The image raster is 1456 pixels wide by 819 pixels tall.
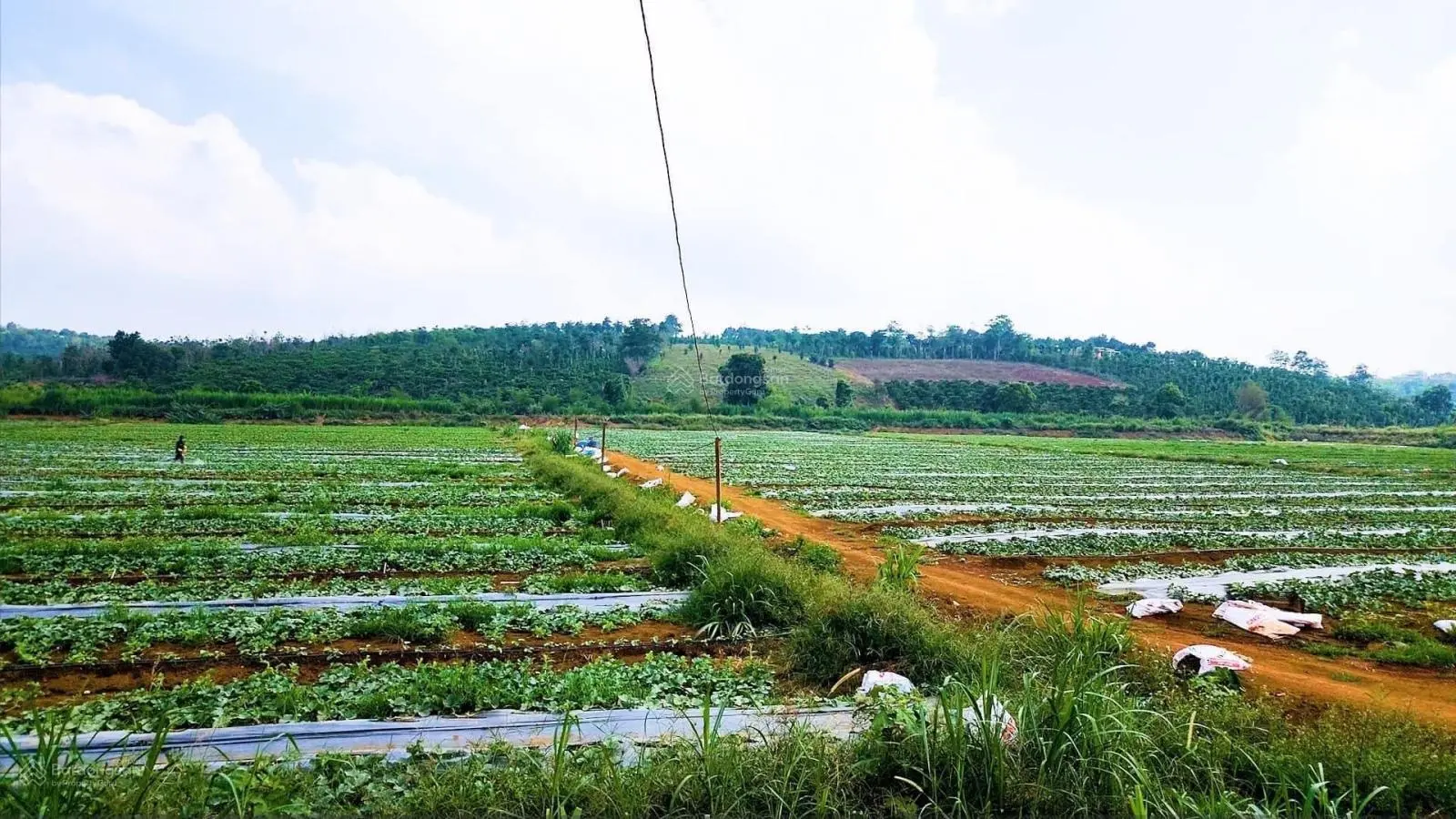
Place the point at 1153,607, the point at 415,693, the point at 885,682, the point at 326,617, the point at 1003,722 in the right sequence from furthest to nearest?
the point at 1153,607, the point at 326,617, the point at 885,682, the point at 415,693, the point at 1003,722

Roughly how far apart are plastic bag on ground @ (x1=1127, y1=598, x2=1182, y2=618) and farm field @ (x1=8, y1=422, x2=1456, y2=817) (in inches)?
84.5

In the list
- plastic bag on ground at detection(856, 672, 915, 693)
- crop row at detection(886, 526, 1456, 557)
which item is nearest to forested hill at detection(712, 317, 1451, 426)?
crop row at detection(886, 526, 1456, 557)

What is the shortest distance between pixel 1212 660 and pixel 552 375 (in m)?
86.2

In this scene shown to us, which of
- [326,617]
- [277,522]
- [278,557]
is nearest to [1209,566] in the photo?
Result: [326,617]

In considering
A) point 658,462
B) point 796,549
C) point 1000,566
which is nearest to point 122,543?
point 796,549

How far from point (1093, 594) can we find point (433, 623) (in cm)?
853

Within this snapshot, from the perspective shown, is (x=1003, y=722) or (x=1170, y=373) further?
(x=1170, y=373)

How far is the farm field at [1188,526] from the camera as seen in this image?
9883 millimetres

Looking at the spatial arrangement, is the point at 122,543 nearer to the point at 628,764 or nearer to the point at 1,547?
the point at 1,547

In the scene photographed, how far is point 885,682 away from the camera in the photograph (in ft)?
19.0

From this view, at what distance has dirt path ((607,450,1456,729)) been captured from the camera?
20.6ft

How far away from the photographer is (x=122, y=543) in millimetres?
10656

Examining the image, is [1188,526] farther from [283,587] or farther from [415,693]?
[283,587]

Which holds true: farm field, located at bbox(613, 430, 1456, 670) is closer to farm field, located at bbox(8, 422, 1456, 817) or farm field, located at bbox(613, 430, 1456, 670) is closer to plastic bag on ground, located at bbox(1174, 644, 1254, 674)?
farm field, located at bbox(8, 422, 1456, 817)
